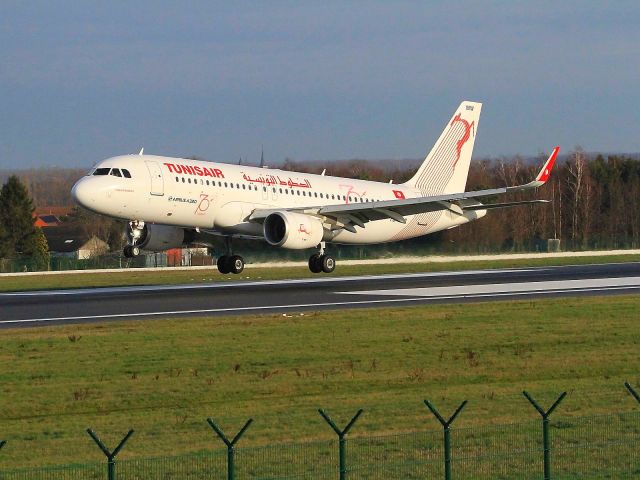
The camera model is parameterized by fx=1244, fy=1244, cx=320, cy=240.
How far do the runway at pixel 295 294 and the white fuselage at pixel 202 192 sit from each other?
2.78m

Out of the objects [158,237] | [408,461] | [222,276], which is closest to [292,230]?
[158,237]

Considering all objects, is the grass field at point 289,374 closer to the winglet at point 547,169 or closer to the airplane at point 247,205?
the airplane at point 247,205

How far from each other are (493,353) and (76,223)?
10934cm

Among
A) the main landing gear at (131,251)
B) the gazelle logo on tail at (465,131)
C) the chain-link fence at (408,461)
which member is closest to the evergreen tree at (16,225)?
the gazelle logo on tail at (465,131)

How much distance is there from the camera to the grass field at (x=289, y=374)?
66.6ft

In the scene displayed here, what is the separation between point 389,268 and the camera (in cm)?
6906

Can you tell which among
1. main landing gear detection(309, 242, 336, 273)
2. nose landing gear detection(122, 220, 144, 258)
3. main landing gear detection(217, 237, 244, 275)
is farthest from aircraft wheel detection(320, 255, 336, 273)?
nose landing gear detection(122, 220, 144, 258)

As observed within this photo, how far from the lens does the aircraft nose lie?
4525cm

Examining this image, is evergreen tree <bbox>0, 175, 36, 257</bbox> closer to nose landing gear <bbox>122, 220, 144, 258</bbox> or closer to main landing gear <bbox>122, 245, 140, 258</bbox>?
nose landing gear <bbox>122, 220, 144, 258</bbox>

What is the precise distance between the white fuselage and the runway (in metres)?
2.78

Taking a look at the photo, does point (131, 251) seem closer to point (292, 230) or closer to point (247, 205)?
point (247, 205)

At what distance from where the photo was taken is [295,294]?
4494cm

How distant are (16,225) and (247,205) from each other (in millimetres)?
65699

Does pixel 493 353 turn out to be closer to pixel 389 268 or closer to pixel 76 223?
pixel 389 268
